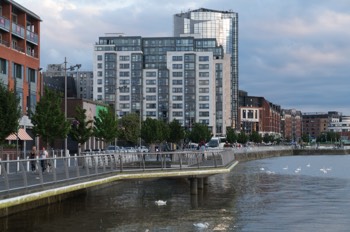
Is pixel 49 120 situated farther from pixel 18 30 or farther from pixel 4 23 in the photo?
pixel 18 30

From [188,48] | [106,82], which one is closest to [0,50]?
[106,82]

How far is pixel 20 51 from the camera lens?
68312 mm

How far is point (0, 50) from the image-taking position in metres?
61.9

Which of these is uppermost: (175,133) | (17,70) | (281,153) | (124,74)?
(124,74)

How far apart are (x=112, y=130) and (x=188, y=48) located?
395 ft

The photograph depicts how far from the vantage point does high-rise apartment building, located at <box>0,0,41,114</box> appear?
64188 millimetres

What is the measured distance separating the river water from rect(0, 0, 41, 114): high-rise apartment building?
2548cm

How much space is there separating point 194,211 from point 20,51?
1719 inches

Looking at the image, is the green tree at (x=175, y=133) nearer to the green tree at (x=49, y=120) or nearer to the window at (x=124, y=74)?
the green tree at (x=49, y=120)

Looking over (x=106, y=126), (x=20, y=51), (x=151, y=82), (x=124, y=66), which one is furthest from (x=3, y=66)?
(x=124, y=66)

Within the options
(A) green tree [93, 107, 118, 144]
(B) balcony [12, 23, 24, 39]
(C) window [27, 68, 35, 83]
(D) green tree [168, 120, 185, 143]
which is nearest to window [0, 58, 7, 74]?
(B) balcony [12, 23, 24, 39]

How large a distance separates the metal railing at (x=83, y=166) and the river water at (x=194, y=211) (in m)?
1.94

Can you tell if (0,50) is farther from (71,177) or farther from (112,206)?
(71,177)

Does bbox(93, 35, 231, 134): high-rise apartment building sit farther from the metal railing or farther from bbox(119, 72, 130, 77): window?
the metal railing
